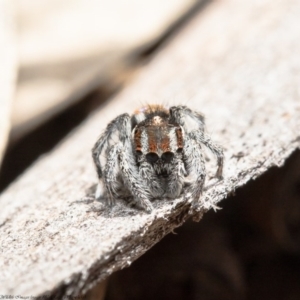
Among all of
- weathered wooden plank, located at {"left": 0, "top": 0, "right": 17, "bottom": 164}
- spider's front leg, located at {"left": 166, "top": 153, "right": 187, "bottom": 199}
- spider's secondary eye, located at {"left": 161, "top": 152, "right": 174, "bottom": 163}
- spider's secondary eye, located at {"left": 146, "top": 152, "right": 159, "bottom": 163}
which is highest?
weathered wooden plank, located at {"left": 0, "top": 0, "right": 17, "bottom": 164}

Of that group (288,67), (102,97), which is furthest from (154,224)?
(102,97)

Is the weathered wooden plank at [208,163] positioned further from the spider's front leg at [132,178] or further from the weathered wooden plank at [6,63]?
the weathered wooden plank at [6,63]

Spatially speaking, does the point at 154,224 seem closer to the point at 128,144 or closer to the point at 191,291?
the point at 128,144

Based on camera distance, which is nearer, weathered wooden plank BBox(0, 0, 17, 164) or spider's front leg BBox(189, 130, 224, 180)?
spider's front leg BBox(189, 130, 224, 180)

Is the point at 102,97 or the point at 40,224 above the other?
the point at 102,97

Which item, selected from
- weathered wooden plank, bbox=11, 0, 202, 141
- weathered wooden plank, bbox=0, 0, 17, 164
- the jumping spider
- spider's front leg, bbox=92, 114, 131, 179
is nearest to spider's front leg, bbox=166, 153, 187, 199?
the jumping spider

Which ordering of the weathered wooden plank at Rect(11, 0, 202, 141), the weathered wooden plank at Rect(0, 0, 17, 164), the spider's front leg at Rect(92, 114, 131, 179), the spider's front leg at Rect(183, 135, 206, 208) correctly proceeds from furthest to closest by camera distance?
the weathered wooden plank at Rect(11, 0, 202, 141) → the weathered wooden plank at Rect(0, 0, 17, 164) → the spider's front leg at Rect(92, 114, 131, 179) → the spider's front leg at Rect(183, 135, 206, 208)

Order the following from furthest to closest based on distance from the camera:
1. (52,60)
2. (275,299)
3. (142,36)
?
(142,36) → (52,60) → (275,299)

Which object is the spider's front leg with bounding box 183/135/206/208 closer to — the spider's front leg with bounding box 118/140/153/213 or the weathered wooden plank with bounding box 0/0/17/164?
the spider's front leg with bounding box 118/140/153/213
